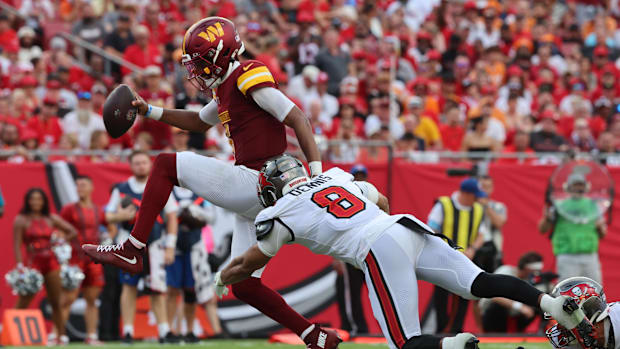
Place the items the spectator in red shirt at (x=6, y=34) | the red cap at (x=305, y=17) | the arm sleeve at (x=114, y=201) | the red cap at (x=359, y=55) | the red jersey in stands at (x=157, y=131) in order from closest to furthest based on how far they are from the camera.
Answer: the arm sleeve at (x=114, y=201)
the red jersey in stands at (x=157, y=131)
the spectator in red shirt at (x=6, y=34)
the red cap at (x=359, y=55)
the red cap at (x=305, y=17)

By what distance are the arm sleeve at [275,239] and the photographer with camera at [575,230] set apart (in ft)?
18.7

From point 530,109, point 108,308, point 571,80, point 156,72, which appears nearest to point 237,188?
point 108,308

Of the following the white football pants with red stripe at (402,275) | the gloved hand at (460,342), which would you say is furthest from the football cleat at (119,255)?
the gloved hand at (460,342)

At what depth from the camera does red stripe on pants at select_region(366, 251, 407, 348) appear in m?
5.20

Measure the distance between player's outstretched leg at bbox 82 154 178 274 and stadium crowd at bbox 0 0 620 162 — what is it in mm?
4949

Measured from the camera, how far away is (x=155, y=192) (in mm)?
6035

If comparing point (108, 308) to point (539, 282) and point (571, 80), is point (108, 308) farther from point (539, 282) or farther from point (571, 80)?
point (571, 80)

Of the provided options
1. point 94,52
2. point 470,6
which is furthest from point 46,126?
point 470,6

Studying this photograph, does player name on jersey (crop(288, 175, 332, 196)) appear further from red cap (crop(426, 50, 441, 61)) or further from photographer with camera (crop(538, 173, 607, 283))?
red cap (crop(426, 50, 441, 61))

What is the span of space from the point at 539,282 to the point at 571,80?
667cm

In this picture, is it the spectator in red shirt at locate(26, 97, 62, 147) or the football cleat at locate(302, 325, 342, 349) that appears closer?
the football cleat at locate(302, 325, 342, 349)

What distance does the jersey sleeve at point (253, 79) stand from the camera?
6008 millimetres

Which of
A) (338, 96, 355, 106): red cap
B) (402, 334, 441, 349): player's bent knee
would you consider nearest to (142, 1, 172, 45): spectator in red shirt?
(338, 96, 355, 106): red cap

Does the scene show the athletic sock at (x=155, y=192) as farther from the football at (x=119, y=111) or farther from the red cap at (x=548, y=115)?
the red cap at (x=548, y=115)
